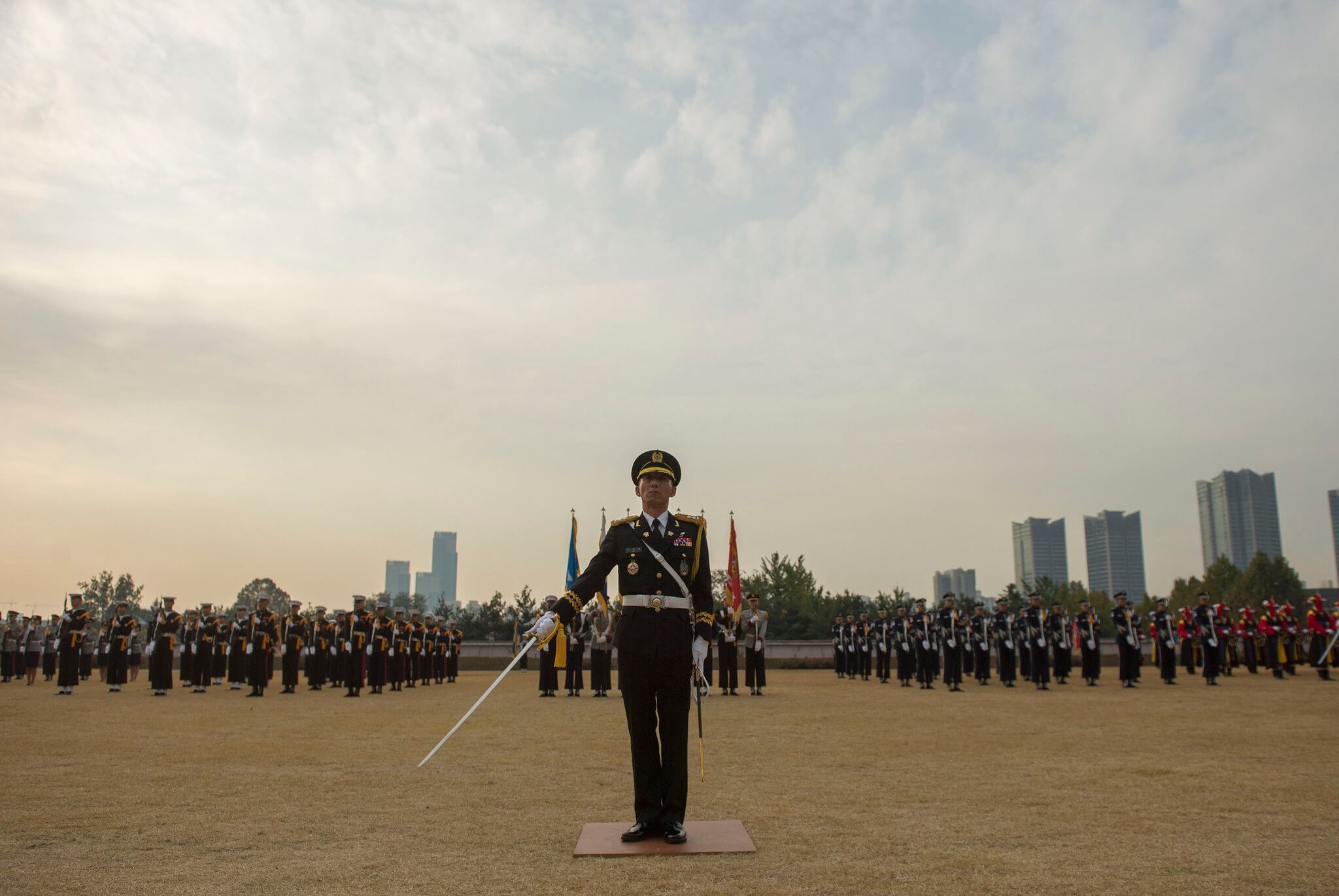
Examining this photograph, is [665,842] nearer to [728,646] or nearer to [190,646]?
[728,646]

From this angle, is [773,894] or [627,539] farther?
[627,539]

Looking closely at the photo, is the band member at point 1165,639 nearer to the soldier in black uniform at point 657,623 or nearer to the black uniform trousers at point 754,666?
the black uniform trousers at point 754,666

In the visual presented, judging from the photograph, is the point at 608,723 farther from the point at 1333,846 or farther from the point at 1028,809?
the point at 1333,846

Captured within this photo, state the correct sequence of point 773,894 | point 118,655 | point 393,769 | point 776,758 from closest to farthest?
point 773,894 → point 393,769 → point 776,758 → point 118,655

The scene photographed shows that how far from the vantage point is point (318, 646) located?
24.5 metres

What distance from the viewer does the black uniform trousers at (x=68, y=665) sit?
22.0 metres

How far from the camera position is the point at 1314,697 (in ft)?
59.0

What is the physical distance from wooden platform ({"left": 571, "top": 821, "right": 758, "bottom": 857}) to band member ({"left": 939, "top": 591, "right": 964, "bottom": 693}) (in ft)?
60.0

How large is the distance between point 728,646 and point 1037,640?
8.38 metres

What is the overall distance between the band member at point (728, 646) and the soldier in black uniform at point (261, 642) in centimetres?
1093

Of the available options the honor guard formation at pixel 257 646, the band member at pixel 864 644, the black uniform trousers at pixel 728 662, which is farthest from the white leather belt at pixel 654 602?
the band member at pixel 864 644

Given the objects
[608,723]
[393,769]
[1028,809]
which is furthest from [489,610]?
[1028,809]

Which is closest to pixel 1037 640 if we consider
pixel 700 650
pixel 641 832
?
pixel 700 650

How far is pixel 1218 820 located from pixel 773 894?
12.7 feet
